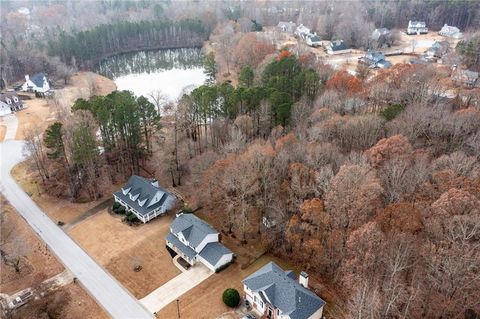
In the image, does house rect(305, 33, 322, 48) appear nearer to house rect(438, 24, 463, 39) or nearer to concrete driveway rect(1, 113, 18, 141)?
house rect(438, 24, 463, 39)

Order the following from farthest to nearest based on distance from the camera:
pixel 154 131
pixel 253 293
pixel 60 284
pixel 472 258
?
pixel 154 131 → pixel 60 284 → pixel 253 293 → pixel 472 258

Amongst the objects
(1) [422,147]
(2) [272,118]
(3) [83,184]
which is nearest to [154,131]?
(3) [83,184]

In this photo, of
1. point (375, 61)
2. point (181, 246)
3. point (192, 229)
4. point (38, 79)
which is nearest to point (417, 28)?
point (375, 61)

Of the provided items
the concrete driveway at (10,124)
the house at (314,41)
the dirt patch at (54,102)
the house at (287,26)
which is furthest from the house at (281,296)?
the house at (287,26)

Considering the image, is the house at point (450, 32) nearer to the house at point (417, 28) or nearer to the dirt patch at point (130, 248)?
the house at point (417, 28)

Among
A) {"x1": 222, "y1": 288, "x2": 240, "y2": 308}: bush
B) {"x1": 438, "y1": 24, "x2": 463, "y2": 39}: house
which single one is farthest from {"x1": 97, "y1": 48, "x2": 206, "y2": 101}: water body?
{"x1": 438, "y1": 24, "x2": 463, "y2": 39}: house

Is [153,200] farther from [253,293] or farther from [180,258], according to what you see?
[253,293]
